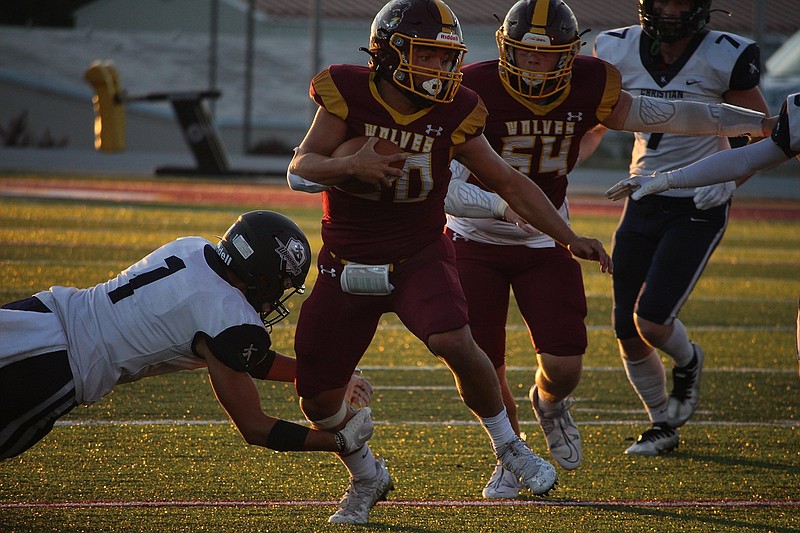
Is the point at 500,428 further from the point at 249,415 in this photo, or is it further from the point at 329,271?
the point at 249,415

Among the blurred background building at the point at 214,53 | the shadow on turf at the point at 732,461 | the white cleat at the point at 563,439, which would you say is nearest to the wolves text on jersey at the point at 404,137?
the white cleat at the point at 563,439

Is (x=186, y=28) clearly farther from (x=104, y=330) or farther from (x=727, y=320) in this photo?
(x=104, y=330)

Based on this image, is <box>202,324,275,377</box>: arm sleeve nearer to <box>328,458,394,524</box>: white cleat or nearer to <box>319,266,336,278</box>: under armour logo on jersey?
<box>319,266,336,278</box>: under armour logo on jersey

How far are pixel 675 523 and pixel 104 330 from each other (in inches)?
75.6

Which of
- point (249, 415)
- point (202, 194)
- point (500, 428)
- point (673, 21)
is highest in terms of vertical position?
point (673, 21)

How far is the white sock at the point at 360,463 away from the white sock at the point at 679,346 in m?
1.70

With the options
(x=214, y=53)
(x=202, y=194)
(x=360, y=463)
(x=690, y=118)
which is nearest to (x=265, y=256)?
(x=360, y=463)

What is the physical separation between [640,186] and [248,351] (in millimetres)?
1512

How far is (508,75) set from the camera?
175 inches

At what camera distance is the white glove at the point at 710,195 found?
5.12 meters

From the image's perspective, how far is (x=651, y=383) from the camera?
5230 millimetres

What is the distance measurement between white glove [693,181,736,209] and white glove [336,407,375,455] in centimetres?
203

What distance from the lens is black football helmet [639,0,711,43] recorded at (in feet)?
16.6

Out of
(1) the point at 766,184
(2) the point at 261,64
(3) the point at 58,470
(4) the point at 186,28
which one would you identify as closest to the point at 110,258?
(3) the point at 58,470
